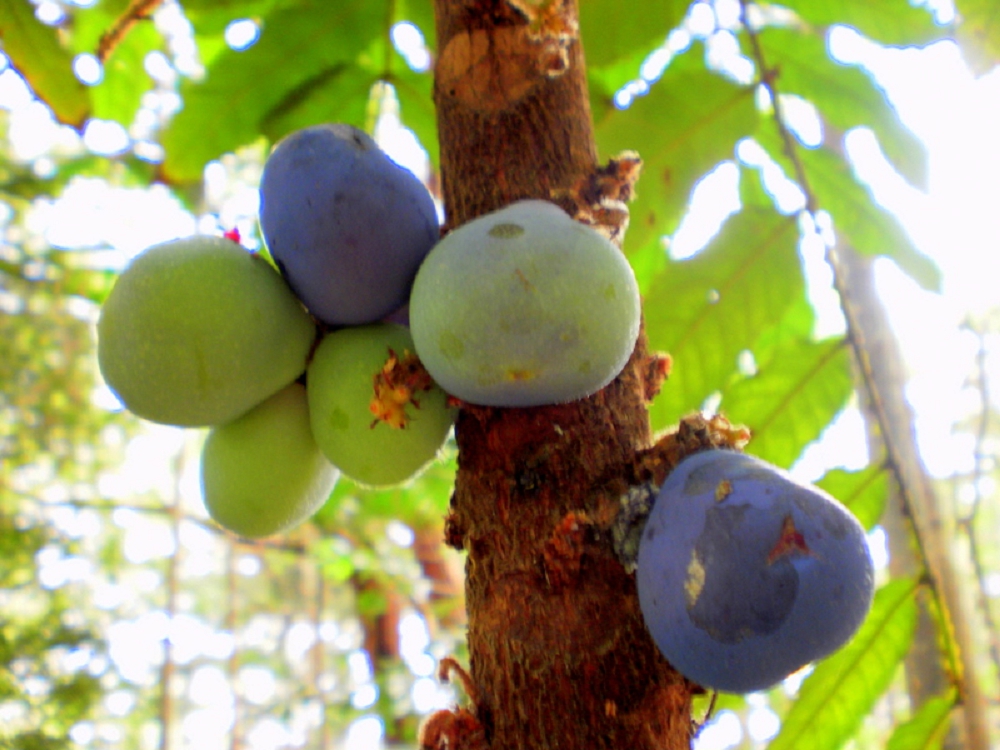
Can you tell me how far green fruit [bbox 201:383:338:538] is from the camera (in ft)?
5.08

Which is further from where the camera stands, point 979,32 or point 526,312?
point 979,32

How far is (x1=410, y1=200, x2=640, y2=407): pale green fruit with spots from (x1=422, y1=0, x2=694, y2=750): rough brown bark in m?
0.09

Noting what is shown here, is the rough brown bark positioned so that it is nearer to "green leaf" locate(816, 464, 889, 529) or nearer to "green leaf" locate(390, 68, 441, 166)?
"green leaf" locate(816, 464, 889, 529)

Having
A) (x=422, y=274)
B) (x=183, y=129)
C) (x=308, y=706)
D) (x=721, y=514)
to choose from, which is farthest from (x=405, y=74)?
(x=308, y=706)

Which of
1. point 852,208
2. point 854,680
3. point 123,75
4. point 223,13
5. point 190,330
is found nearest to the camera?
point 190,330

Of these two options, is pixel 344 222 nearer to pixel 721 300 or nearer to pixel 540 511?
pixel 540 511

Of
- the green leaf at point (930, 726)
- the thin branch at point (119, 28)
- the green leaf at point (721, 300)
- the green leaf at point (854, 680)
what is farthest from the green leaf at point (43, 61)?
the green leaf at point (930, 726)

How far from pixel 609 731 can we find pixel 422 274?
0.70 m

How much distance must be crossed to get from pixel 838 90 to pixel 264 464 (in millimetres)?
1838

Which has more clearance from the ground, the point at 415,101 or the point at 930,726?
the point at 415,101

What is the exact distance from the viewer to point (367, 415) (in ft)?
4.42

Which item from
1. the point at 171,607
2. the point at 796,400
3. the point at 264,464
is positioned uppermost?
the point at 796,400

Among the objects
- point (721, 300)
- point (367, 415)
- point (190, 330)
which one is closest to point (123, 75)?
point (190, 330)

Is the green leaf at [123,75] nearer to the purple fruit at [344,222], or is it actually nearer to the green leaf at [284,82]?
the green leaf at [284,82]
